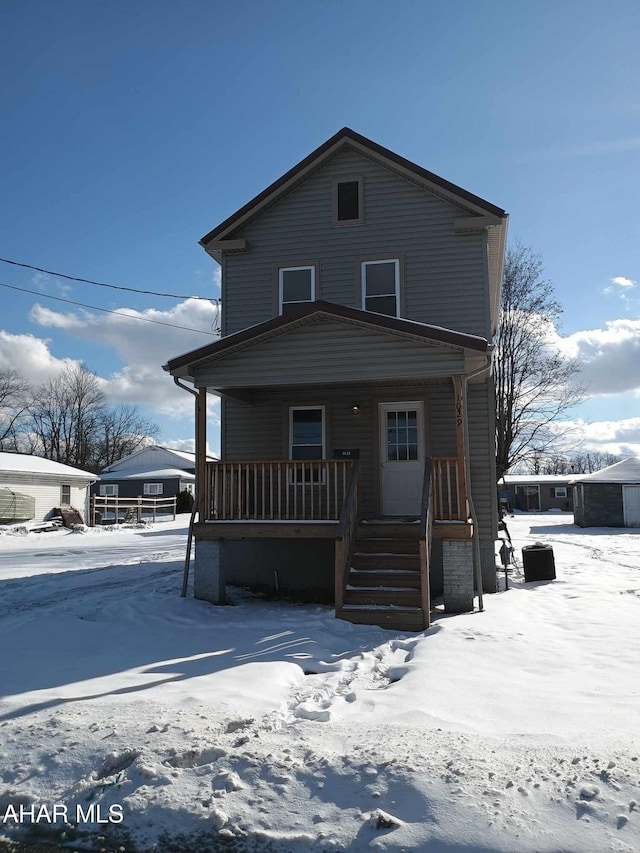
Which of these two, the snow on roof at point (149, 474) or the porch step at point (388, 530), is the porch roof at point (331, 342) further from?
the snow on roof at point (149, 474)

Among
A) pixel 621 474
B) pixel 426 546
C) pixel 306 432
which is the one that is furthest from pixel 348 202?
pixel 621 474

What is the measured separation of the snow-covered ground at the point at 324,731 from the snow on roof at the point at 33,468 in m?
21.5

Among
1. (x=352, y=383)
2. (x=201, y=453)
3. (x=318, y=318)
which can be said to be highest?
(x=318, y=318)

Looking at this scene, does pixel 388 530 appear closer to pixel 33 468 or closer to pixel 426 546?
pixel 426 546

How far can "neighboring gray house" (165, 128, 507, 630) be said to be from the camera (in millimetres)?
10078

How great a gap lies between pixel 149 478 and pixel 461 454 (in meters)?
39.8

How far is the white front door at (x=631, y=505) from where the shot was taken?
30.7m

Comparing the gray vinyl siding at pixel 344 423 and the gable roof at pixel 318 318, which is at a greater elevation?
the gable roof at pixel 318 318

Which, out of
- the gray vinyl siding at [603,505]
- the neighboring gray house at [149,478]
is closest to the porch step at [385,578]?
the gray vinyl siding at [603,505]

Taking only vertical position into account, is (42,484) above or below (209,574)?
above

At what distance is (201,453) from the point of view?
35.0ft

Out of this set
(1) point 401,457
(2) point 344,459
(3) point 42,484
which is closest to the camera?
(2) point 344,459

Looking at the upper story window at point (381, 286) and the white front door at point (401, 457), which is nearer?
the white front door at point (401, 457)

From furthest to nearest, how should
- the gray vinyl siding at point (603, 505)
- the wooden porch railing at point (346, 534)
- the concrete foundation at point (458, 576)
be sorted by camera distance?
the gray vinyl siding at point (603, 505), the concrete foundation at point (458, 576), the wooden porch railing at point (346, 534)
